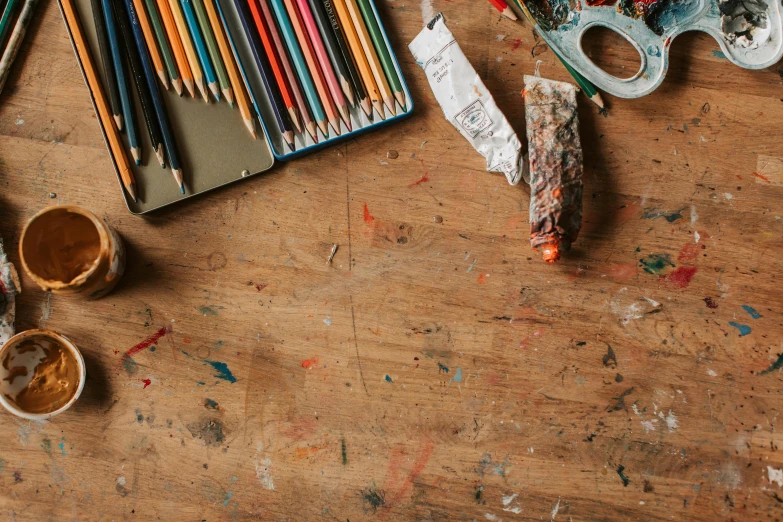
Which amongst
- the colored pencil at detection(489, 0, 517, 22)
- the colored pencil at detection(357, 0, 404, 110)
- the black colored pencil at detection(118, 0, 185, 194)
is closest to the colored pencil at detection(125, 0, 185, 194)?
the black colored pencil at detection(118, 0, 185, 194)

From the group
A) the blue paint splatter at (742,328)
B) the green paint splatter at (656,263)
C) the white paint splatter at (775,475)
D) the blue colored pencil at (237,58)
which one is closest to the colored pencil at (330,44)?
the blue colored pencil at (237,58)

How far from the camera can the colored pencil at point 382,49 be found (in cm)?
80

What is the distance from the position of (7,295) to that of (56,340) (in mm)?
107

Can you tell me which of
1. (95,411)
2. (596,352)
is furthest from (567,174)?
(95,411)

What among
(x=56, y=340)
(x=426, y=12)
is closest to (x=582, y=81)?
(x=426, y=12)

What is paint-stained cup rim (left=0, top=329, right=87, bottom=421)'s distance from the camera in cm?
75

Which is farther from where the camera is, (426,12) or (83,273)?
(426,12)

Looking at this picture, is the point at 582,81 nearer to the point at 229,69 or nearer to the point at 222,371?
the point at 229,69

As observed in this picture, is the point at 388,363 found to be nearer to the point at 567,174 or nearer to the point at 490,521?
the point at 490,521

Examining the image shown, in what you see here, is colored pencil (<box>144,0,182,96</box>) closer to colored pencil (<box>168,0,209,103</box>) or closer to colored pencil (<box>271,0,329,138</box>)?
colored pencil (<box>168,0,209,103</box>)

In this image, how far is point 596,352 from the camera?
32.0 inches

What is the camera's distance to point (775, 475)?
31.5 inches

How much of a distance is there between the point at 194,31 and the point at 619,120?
64cm

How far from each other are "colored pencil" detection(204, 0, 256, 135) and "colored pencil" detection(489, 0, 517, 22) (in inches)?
15.6
